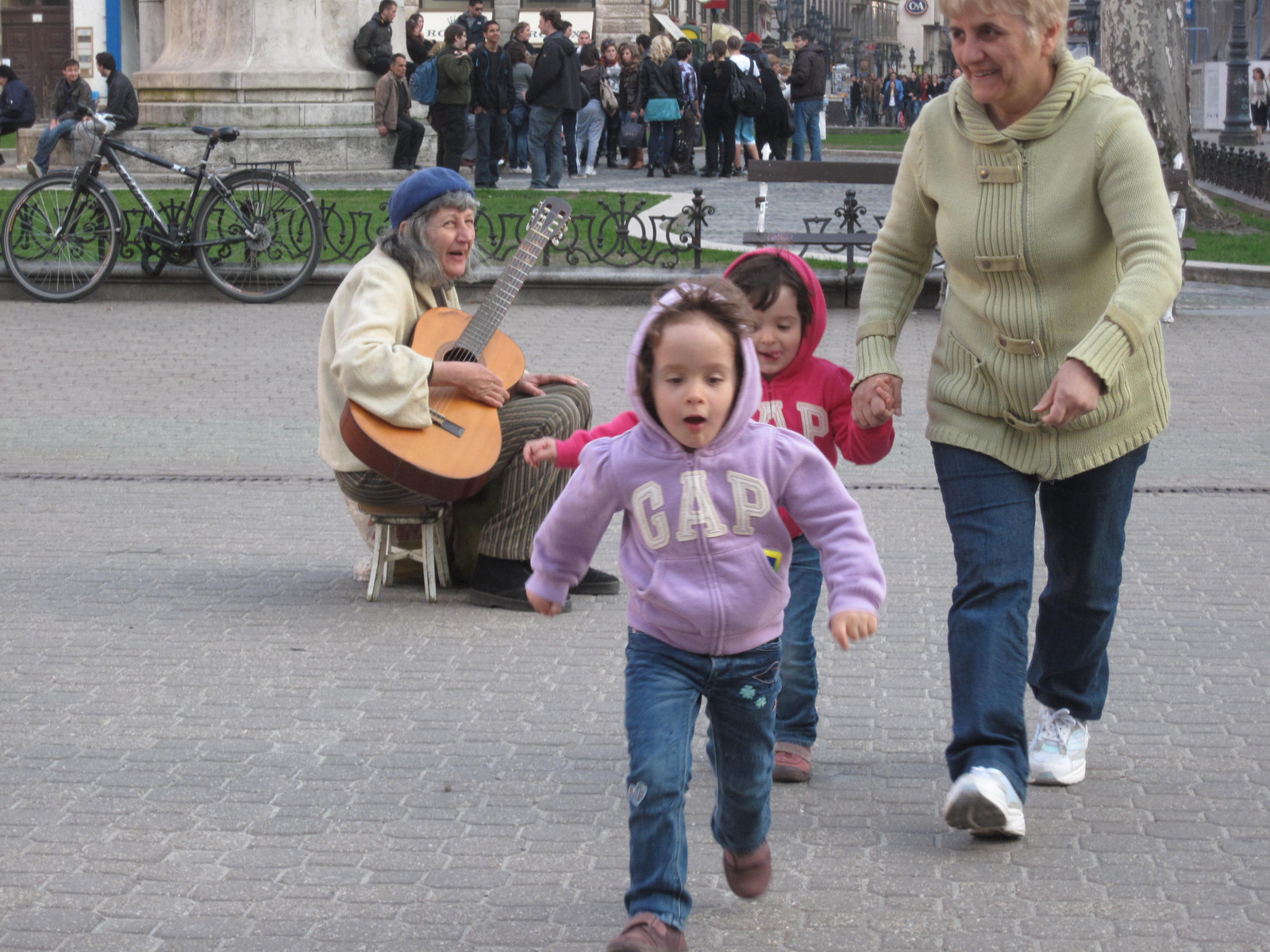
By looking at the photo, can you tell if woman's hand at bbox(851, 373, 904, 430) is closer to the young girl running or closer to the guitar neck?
the young girl running

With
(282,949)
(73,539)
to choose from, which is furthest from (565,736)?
(73,539)

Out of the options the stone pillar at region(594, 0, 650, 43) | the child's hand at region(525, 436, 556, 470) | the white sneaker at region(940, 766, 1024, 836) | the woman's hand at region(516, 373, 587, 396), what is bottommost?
the white sneaker at region(940, 766, 1024, 836)

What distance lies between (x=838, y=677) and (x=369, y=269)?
1964 mm

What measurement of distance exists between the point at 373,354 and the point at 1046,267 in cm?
243

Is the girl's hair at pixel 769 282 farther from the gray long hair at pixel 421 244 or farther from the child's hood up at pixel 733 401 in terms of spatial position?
the gray long hair at pixel 421 244

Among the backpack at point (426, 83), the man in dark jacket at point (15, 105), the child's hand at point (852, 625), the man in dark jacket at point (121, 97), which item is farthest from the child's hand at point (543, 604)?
the man in dark jacket at point (15, 105)

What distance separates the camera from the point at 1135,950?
3314 millimetres

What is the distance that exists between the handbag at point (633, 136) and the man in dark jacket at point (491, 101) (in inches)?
168

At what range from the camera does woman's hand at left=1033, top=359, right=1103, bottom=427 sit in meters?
3.51

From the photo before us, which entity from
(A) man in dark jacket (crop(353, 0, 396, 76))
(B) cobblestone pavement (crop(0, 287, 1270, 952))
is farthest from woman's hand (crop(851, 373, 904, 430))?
(A) man in dark jacket (crop(353, 0, 396, 76))

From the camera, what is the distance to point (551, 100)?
1994 cm

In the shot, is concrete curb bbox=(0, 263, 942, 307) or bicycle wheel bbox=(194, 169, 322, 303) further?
concrete curb bbox=(0, 263, 942, 307)

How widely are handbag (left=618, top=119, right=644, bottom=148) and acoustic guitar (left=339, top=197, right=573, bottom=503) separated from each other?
1936cm

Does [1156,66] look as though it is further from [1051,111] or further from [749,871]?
[749,871]
